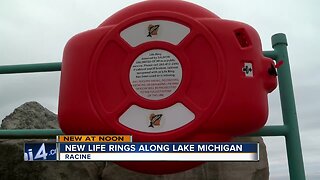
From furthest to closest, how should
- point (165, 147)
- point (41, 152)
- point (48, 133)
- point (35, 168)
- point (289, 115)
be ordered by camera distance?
point (35, 168), point (48, 133), point (289, 115), point (41, 152), point (165, 147)

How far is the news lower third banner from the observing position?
54.2 inches

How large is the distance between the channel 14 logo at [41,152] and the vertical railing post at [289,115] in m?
1.00

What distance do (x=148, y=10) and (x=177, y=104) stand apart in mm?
404

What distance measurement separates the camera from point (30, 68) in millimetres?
1924

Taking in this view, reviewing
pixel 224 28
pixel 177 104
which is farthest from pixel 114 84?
pixel 224 28

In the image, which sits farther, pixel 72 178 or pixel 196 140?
pixel 72 178

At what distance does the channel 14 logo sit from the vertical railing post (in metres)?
1.00

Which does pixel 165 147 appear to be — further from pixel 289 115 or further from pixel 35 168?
pixel 35 168

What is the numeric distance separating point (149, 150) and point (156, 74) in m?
0.29

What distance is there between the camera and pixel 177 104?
56.6 inches

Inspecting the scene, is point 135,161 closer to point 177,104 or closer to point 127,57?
point 177,104

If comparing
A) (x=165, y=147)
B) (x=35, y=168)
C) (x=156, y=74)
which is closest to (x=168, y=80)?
(x=156, y=74)

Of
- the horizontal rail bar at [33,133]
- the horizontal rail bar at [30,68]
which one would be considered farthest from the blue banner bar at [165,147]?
the horizontal rail bar at [30,68]

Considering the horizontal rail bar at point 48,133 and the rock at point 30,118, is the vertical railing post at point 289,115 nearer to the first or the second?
the horizontal rail bar at point 48,133
